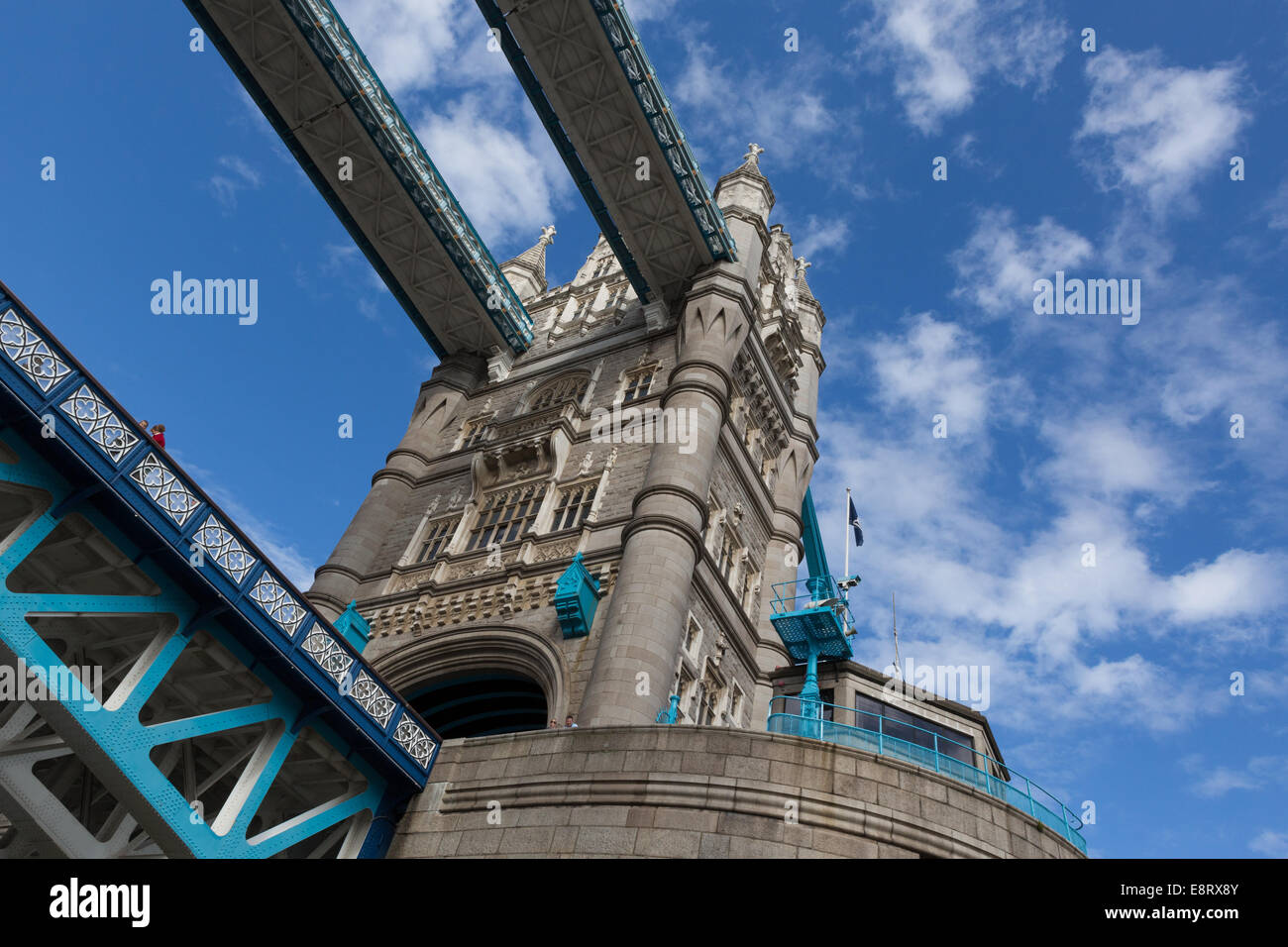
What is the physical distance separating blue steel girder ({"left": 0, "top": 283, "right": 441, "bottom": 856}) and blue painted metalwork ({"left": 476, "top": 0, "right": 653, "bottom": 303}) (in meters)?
24.1

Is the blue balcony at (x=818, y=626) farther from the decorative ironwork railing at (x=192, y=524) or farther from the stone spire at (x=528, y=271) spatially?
the stone spire at (x=528, y=271)

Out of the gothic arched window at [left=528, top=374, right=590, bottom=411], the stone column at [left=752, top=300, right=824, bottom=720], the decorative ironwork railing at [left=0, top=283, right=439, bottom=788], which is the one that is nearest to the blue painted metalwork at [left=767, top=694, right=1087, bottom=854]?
the decorative ironwork railing at [left=0, top=283, right=439, bottom=788]

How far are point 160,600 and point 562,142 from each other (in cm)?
2590

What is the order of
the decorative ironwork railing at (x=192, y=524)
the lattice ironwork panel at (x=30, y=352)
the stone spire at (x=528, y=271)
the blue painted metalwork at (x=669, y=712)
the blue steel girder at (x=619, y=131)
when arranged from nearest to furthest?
1. the lattice ironwork panel at (x=30, y=352)
2. the decorative ironwork railing at (x=192, y=524)
3. the blue painted metalwork at (x=669, y=712)
4. the blue steel girder at (x=619, y=131)
5. the stone spire at (x=528, y=271)

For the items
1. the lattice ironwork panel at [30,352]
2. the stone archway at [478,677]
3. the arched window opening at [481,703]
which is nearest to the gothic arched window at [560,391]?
the stone archway at [478,677]

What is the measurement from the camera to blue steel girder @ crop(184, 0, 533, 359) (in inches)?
1391

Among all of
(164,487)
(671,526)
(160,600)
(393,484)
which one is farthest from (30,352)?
(393,484)

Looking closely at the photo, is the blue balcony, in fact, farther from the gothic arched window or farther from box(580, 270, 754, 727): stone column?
the gothic arched window

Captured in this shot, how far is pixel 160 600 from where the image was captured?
15500 millimetres

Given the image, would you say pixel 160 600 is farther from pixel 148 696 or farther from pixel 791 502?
pixel 791 502

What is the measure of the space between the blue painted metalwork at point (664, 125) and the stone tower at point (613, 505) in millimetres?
1724

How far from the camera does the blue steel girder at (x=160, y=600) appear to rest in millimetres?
13883
